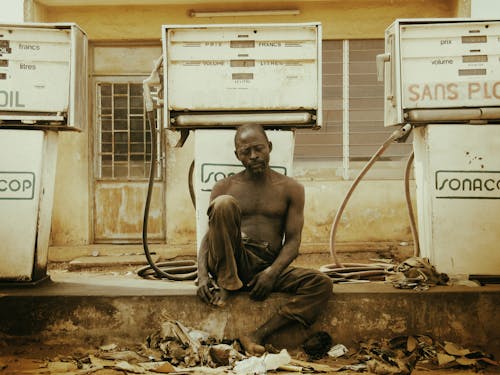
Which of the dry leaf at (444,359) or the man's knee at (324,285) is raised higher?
the man's knee at (324,285)

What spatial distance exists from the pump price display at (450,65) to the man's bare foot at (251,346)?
2207mm

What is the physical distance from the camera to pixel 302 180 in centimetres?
893

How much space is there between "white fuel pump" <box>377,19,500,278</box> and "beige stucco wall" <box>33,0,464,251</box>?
12.6 ft

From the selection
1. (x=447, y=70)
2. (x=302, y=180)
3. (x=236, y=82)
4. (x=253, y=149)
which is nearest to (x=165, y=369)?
(x=253, y=149)

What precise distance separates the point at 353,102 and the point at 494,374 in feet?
18.4

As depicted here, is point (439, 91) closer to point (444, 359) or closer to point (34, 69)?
point (444, 359)

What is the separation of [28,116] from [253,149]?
1.83 meters

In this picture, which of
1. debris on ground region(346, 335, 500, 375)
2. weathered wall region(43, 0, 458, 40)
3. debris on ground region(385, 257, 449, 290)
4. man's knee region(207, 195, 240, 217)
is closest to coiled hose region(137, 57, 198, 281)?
man's knee region(207, 195, 240, 217)

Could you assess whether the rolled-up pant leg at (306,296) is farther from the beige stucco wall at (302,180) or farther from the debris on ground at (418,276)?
the beige stucco wall at (302,180)

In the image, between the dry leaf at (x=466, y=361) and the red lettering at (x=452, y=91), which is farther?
the red lettering at (x=452, y=91)

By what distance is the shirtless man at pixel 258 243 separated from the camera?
4.29 m

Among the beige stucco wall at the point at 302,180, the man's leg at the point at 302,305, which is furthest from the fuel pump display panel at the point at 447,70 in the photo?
the beige stucco wall at the point at 302,180

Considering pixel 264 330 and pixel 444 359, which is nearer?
pixel 444 359

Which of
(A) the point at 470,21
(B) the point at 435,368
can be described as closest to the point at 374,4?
(A) the point at 470,21
